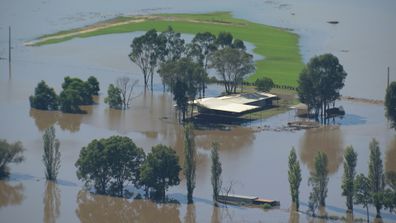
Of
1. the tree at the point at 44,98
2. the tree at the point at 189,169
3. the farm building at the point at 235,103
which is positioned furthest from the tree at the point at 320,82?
the tree at the point at 189,169

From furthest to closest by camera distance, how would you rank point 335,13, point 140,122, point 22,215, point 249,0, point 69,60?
point 249,0 → point 335,13 → point 69,60 → point 140,122 → point 22,215

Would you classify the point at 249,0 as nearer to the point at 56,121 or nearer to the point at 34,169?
the point at 56,121

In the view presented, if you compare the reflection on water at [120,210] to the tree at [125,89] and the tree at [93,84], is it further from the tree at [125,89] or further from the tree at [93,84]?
the tree at [93,84]

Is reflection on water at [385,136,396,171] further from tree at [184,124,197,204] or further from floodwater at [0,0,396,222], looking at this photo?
tree at [184,124,197,204]

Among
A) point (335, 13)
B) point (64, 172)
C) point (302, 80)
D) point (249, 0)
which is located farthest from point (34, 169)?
point (249, 0)

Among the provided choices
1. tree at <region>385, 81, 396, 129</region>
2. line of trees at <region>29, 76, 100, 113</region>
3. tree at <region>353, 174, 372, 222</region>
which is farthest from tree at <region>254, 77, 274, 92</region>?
tree at <region>353, 174, 372, 222</region>

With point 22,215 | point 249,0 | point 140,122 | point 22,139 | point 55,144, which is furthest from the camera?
point 249,0
